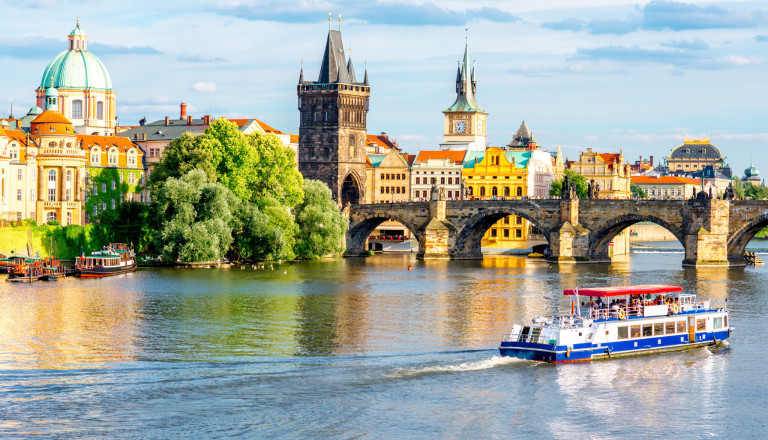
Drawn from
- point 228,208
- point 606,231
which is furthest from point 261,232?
point 606,231

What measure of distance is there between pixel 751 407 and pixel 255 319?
28267 millimetres

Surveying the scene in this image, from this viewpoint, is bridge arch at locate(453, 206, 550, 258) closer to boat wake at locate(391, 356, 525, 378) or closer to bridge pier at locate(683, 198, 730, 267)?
bridge pier at locate(683, 198, 730, 267)

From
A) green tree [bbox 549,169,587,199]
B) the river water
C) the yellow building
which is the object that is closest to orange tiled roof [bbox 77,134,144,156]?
Result: the yellow building

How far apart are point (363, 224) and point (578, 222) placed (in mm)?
26671

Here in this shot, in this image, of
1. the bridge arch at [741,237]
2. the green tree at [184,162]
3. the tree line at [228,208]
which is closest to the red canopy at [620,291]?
the tree line at [228,208]

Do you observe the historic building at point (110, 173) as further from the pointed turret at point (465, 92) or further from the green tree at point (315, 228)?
the pointed turret at point (465, 92)

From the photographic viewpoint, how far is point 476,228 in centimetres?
12019

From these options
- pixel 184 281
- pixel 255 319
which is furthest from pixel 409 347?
pixel 184 281

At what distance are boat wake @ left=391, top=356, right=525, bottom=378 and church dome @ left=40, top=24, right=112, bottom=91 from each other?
104989mm

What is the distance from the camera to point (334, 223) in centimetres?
10944

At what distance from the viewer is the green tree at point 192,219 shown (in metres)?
92.9

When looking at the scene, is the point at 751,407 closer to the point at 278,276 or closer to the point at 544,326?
the point at 544,326

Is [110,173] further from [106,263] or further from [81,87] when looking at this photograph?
[81,87]

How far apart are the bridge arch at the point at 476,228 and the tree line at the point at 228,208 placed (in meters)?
13.3
